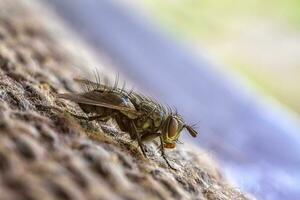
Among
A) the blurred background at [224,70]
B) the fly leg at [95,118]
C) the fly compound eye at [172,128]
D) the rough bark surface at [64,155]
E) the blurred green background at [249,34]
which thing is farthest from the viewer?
the blurred green background at [249,34]

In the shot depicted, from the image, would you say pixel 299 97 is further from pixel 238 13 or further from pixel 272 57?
pixel 238 13

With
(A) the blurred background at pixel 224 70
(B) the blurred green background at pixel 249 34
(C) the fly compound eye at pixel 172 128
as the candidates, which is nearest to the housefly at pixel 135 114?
(C) the fly compound eye at pixel 172 128

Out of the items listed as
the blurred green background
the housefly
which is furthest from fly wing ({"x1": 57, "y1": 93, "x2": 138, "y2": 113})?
the blurred green background

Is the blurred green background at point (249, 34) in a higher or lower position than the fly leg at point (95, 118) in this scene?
higher

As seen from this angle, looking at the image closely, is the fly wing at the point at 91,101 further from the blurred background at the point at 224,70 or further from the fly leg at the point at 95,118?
the blurred background at the point at 224,70

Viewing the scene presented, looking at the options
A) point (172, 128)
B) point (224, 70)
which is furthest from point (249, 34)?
Result: point (172, 128)

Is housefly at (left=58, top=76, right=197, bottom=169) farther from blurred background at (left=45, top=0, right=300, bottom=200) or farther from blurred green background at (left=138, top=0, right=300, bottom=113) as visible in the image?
blurred green background at (left=138, top=0, right=300, bottom=113)

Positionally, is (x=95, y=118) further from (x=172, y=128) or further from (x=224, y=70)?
(x=224, y=70)
